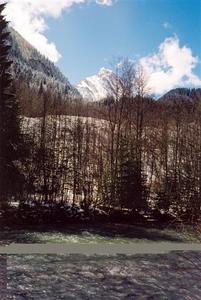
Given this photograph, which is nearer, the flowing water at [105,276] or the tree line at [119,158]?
the flowing water at [105,276]

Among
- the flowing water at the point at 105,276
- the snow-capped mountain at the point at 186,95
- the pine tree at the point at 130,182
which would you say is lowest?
the flowing water at the point at 105,276

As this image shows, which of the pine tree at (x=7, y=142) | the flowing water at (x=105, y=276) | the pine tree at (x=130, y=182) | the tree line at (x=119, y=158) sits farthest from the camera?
the pine tree at (x=130, y=182)

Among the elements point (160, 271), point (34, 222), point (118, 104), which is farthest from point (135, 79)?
point (160, 271)

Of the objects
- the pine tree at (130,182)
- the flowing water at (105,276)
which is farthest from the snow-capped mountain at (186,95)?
the flowing water at (105,276)

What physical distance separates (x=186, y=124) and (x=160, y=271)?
1387cm

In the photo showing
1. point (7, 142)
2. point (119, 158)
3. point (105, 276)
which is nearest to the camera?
point (105, 276)

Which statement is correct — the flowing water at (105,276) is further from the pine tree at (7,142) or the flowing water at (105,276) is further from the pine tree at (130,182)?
the pine tree at (130,182)

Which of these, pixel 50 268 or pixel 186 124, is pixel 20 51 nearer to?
pixel 186 124

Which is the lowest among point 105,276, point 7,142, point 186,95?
point 105,276

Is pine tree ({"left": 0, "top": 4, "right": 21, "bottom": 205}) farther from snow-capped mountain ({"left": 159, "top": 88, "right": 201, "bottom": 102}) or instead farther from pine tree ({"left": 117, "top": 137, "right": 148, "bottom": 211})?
snow-capped mountain ({"left": 159, "top": 88, "right": 201, "bottom": 102})

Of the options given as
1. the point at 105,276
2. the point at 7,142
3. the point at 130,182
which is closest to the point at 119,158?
the point at 130,182

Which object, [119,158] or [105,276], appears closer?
[105,276]

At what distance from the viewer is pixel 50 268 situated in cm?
880

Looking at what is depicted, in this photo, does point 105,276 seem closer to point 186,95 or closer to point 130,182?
point 130,182
